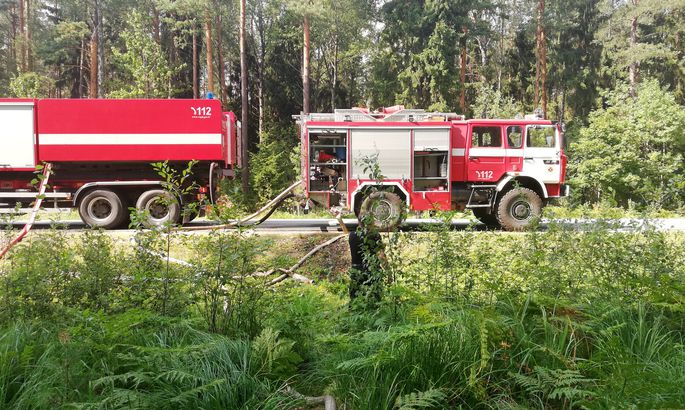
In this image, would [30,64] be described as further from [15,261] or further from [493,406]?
[493,406]

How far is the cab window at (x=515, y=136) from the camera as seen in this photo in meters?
12.1

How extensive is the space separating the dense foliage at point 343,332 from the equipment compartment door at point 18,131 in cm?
770

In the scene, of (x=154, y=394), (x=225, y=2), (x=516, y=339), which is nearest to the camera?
(x=154, y=394)

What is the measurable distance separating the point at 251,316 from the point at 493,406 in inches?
77.5

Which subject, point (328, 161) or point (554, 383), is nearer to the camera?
point (554, 383)

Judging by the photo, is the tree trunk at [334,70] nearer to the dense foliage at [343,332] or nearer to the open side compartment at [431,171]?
the open side compartment at [431,171]

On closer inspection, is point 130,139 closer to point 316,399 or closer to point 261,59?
point 316,399

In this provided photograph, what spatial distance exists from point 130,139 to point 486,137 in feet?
27.6

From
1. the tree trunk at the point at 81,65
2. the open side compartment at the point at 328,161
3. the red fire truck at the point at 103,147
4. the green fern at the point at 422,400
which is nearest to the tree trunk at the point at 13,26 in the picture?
the tree trunk at the point at 81,65

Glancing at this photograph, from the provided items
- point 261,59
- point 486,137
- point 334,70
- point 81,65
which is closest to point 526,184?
point 486,137

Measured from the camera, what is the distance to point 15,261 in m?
4.56

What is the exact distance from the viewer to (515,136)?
480 inches

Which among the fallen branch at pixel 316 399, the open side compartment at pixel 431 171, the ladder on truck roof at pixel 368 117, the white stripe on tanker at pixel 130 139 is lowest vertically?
the fallen branch at pixel 316 399

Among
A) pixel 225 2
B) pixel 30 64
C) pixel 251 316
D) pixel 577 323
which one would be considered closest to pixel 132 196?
pixel 251 316
